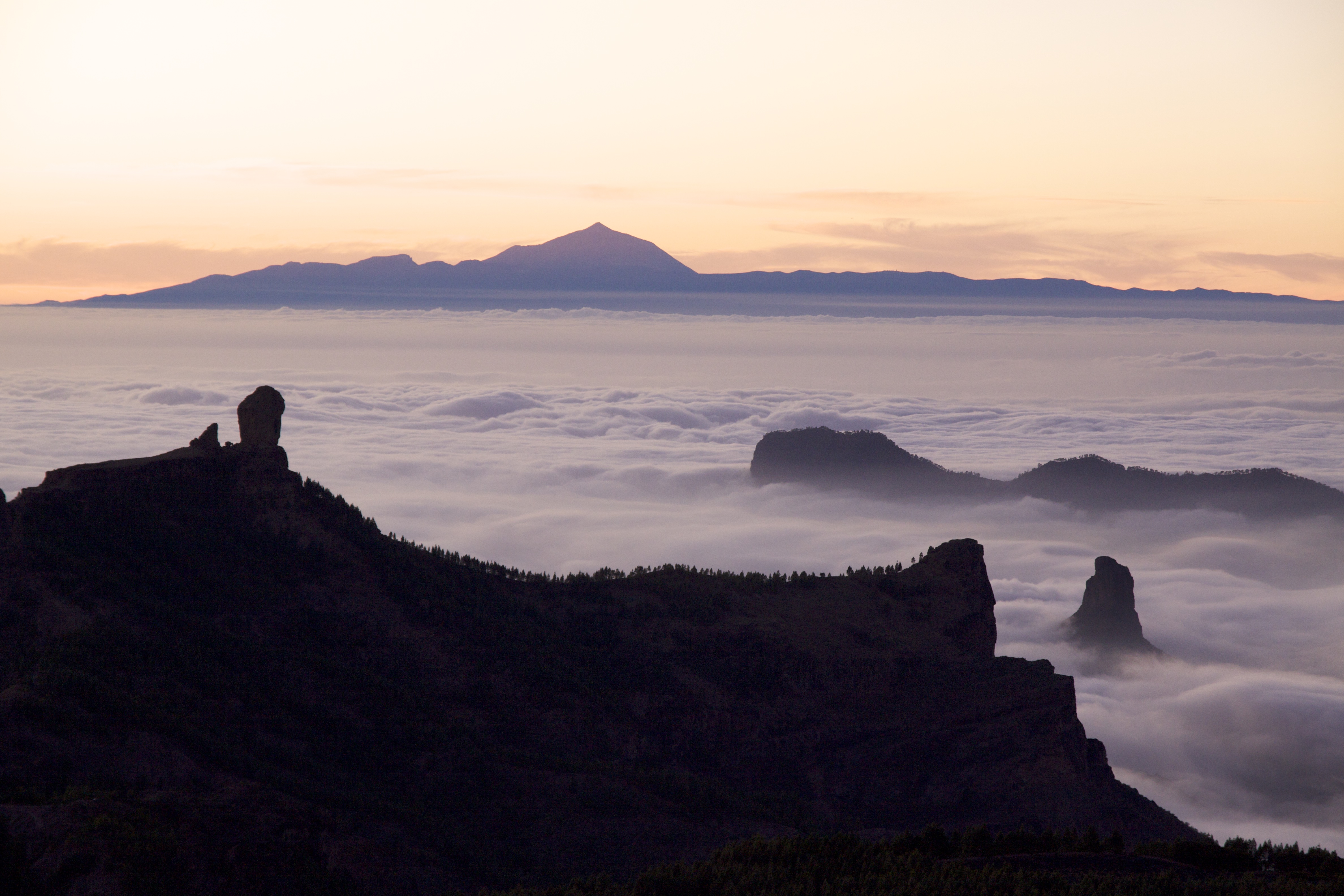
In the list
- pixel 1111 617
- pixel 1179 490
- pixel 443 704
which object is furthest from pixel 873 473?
pixel 443 704

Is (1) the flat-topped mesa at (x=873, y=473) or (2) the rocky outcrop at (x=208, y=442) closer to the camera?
(2) the rocky outcrop at (x=208, y=442)

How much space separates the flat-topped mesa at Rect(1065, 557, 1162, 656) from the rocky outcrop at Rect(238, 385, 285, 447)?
277 feet

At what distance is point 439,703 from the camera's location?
1585 inches

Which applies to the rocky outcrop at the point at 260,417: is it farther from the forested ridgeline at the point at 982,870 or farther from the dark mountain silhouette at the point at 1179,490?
the dark mountain silhouette at the point at 1179,490

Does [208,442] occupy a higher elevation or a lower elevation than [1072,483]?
higher

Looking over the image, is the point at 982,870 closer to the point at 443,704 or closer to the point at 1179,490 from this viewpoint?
the point at 443,704

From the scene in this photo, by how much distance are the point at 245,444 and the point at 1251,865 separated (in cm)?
3848

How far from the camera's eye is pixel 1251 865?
27.5 meters

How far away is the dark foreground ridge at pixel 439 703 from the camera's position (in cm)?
2680

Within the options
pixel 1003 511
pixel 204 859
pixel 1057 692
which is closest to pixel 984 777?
pixel 1057 692

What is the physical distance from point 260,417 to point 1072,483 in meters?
166

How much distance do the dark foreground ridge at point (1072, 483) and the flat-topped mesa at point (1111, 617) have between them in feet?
251

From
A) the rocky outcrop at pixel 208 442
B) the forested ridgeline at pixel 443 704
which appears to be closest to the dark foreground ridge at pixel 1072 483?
the forested ridgeline at pixel 443 704

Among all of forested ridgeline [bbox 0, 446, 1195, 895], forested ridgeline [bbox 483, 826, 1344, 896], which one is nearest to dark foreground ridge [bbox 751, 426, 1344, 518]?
forested ridgeline [bbox 0, 446, 1195, 895]
